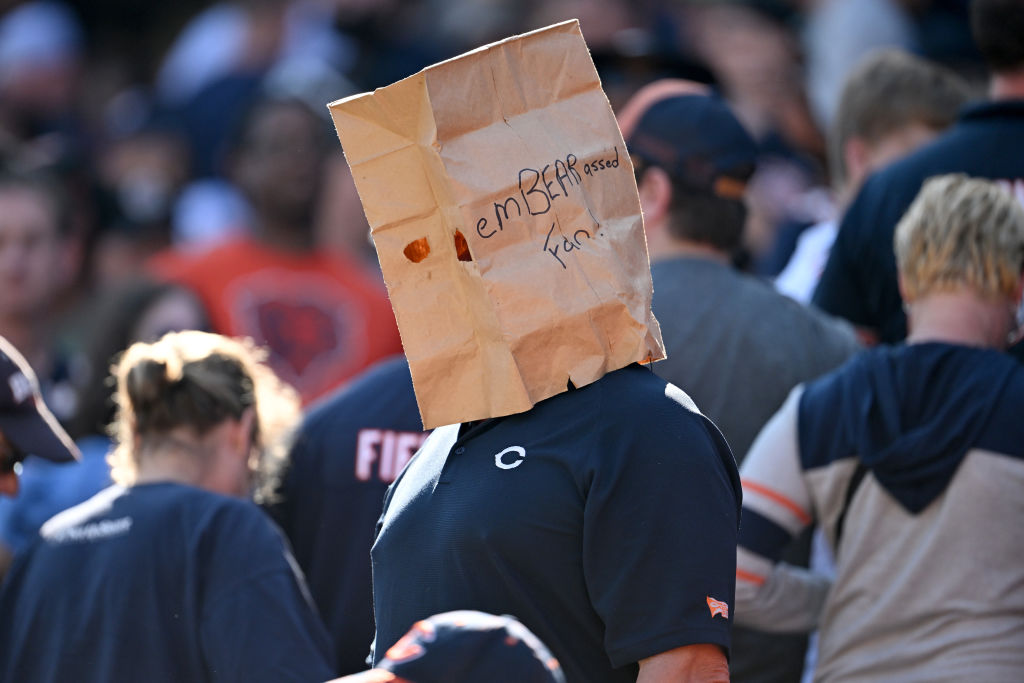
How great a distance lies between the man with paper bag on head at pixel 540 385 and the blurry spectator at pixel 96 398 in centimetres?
189

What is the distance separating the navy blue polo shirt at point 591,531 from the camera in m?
2.12

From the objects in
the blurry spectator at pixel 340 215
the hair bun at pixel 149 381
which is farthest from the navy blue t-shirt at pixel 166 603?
the blurry spectator at pixel 340 215

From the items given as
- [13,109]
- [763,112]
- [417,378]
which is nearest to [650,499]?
[417,378]

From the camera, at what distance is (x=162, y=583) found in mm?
3025

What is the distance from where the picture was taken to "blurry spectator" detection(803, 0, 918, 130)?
280 inches

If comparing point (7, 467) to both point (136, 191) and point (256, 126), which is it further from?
point (136, 191)

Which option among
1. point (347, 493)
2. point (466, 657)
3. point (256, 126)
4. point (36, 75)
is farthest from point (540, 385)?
point (36, 75)

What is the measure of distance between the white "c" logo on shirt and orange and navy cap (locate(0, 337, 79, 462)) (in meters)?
1.64

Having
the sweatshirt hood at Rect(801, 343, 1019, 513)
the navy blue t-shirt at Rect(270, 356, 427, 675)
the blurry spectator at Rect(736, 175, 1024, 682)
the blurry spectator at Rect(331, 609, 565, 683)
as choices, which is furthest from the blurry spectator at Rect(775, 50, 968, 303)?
the blurry spectator at Rect(331, 609, 565, 683)

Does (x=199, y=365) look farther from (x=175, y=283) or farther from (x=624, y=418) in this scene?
(x=175, y=283)

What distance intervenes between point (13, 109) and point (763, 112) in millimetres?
5475

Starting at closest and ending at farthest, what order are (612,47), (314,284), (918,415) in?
(918,415) < (612,47) < (314,284)

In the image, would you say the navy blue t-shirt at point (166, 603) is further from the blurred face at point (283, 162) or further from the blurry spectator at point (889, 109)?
the blurred face at point (283, 162)

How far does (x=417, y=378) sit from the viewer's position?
2.39 meters
